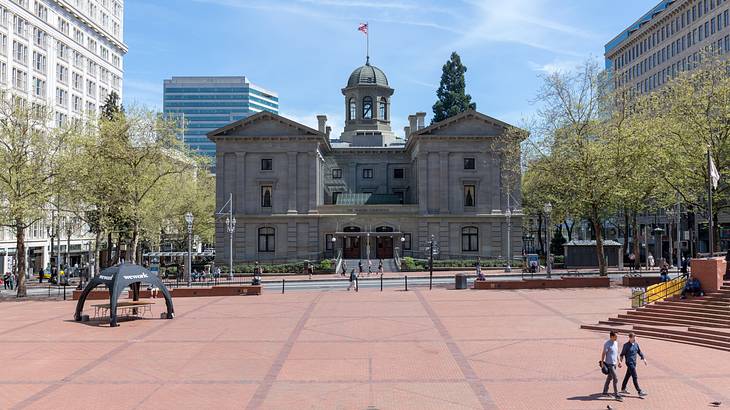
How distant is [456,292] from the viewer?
40.0 metres

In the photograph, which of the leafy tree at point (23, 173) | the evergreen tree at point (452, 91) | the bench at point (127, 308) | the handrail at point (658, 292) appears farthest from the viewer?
the evergreen tree at point (452, 91)

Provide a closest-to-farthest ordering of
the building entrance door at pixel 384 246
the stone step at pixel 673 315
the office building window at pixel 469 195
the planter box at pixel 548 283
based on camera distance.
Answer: the stone step at pixel 673 315 → the planter box at pixel 548 283 → the office building window at pixel 469 195 → the building entrance door at pixel 384 246

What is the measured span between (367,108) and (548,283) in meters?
42.8

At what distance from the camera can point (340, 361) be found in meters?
20.2

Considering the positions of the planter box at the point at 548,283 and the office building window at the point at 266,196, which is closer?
the planter box at the point at 548,283

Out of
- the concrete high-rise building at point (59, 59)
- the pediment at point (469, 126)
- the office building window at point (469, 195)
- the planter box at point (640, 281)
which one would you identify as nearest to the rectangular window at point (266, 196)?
the pediment at point (469, 126)

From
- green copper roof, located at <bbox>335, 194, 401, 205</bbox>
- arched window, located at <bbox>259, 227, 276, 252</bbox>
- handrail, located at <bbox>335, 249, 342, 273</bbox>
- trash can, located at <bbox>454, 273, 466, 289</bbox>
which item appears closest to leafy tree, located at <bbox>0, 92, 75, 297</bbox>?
trash can, located at <bbox>454, 273, 466, 289</bbox>

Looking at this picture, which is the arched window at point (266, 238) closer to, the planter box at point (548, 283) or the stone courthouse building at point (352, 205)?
the stone courthouse building at point (352, 205)

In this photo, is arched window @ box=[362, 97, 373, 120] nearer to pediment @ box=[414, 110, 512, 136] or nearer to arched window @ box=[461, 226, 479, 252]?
pediment @ box=[414, 110, 512, 136]

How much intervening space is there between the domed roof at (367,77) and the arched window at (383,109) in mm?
1959

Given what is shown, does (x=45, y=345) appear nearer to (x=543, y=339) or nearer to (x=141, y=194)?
(x=543, y=339)

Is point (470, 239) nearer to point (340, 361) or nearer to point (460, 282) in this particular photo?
point (460, 282)

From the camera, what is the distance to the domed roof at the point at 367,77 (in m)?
77.6

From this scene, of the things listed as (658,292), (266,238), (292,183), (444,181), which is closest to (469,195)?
(444,181)
